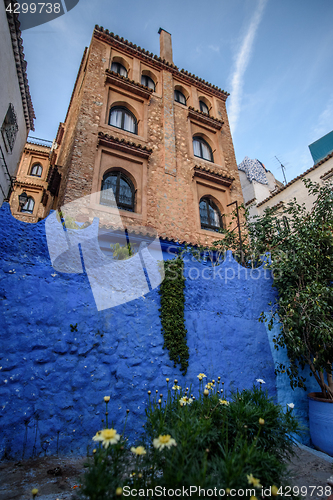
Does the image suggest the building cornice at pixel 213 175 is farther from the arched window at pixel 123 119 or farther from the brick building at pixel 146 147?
the arched window at pixel 123 119

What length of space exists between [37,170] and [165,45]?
12211mm

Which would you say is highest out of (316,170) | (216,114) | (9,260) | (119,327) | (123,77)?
(216,114)

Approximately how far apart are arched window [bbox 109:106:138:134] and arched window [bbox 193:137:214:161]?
3034 mm

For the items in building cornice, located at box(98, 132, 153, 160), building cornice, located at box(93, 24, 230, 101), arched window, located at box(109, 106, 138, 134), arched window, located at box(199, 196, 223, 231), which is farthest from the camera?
building cornice, located at box(93, 24, 230, 101)

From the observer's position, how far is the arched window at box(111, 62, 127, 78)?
1103 cm

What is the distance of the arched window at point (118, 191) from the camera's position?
8688 mm

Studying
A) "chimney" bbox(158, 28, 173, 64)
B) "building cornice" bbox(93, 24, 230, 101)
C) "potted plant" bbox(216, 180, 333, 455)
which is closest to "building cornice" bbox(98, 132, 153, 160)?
"building cornice" bbox(93, 24, 230, 101)

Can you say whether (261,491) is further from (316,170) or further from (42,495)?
(316,170)

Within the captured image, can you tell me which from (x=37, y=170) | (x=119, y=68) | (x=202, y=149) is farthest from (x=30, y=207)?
(x=202, y=149)

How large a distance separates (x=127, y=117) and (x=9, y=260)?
901cm

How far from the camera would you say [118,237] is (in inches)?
282

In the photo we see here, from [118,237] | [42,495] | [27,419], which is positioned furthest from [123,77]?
[42,495]

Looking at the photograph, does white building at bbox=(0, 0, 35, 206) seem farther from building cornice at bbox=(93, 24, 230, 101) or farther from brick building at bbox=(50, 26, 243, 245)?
building cornice at bbox=(93, 24, 230, 101)

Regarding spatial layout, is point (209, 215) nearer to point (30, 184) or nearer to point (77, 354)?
point (77, 354)
